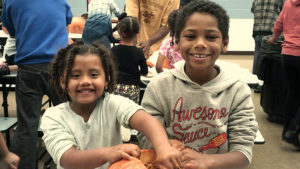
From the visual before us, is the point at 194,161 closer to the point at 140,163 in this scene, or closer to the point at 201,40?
the point at 140,163

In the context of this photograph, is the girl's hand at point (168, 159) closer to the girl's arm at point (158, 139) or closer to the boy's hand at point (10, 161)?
the girl's arm at point (158, 139)

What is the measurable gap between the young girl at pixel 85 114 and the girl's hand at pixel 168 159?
0.09m

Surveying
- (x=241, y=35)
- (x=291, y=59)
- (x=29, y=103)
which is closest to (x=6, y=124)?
(x=29, y=103)

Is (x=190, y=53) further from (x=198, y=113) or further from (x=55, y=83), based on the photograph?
(x=55, y=83)

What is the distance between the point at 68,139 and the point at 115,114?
21 cm

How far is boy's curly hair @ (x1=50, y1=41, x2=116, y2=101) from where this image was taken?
1187mm

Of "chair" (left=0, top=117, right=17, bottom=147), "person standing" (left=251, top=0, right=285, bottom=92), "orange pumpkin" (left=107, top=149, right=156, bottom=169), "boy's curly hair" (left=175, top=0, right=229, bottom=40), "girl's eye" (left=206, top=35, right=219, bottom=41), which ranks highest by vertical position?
"person standing" (left=251, top=0, right=285, bottom=92)

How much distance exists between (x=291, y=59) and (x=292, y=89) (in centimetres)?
37

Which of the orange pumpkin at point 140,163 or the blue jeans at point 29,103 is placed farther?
the blue jeans at point 29,103

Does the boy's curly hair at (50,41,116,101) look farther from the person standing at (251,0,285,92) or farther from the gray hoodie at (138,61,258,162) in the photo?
the person standing at (251,0,285,92)

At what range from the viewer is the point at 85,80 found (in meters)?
1.14

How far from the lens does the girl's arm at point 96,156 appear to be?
93 centimetres

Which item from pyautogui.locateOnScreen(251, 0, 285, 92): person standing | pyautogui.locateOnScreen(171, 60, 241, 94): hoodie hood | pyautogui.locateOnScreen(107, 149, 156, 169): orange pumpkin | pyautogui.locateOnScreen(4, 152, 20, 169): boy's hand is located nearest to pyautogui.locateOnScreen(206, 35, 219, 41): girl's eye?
pyautogui.locateOnScreen(171, 60, 241, 94): hoodie hood

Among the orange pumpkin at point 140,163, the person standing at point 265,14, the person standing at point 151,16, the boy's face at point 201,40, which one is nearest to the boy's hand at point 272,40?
the person standing at point 265,14
